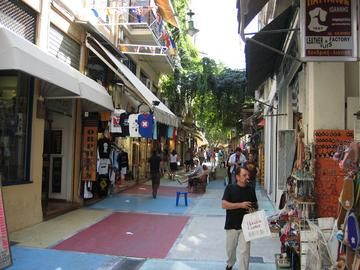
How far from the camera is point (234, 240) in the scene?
20.9ft

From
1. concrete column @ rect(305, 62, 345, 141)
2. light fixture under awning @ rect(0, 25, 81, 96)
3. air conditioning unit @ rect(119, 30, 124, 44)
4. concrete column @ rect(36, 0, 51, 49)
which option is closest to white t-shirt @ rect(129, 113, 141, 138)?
concrete column @ rect(36, 0, 51, 49)

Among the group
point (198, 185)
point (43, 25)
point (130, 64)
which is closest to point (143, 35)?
point (130, 64)

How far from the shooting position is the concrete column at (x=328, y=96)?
22.3ft

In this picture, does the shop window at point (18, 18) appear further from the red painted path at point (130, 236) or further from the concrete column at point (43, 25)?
the red painted path at point (130, 236)

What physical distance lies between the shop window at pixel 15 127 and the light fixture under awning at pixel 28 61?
108 cm

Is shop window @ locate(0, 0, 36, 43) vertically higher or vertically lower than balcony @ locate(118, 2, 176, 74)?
lower

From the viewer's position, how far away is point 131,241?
9.05m

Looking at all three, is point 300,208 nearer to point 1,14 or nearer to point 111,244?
point 111,244

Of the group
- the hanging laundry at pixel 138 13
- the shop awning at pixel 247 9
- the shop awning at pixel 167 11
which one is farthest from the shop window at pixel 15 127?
the shop awning at pixel 167 11

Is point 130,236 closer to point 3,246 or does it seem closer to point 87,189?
point 3,246

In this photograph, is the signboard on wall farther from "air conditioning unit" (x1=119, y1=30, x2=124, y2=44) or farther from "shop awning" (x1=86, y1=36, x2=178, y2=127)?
"air conditioning unit" (x1=119, y1=30, x2=124, y2=44)

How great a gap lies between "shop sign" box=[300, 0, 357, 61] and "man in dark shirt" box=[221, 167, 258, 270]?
1.89 m

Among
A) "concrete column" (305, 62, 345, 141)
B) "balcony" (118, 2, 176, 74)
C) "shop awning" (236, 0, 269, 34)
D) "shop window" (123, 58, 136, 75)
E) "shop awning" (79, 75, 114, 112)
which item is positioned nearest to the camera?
"shop awning" (236, 0, 269, 34)

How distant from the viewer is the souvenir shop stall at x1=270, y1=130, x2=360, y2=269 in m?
4.55
